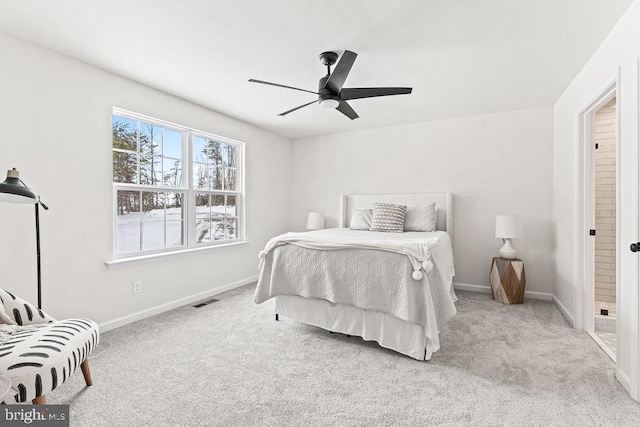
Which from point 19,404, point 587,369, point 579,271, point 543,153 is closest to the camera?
point 19,404

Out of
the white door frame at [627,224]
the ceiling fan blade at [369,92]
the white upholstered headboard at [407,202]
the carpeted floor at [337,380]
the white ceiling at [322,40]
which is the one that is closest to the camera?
Answer: the carpeted floor at [337,380]

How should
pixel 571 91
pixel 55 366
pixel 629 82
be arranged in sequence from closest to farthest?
pixel 55 366, pixel 629 82, pixel 571 91

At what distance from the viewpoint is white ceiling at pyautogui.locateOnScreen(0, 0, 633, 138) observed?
6.23 feet

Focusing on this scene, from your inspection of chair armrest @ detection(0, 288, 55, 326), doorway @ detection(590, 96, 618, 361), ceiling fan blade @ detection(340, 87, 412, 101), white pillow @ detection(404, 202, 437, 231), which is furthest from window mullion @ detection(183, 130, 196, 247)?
doorway @ detection(590, 96, 618, 361)

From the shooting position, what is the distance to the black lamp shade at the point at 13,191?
5.55 ft

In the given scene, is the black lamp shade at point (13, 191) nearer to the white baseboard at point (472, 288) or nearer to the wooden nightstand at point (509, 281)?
the wooden nightstand at point (509, 281)

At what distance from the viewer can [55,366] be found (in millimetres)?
1444

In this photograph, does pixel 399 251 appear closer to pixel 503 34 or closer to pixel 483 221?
pixel 503 34

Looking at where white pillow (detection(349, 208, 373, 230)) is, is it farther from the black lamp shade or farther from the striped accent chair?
the black lamp shade

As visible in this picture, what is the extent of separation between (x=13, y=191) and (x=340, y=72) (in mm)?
2141

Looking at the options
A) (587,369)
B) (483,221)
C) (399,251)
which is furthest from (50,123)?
(483,221)

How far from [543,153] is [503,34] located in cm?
217

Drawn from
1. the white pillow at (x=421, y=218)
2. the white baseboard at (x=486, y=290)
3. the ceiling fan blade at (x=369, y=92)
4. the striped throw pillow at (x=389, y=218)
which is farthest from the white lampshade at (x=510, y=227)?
the ceiling fan blade at (x=369, y=92)

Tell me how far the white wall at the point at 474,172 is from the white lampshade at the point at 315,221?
291mm
